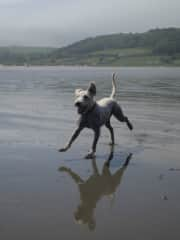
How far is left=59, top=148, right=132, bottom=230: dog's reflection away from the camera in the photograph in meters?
5.68

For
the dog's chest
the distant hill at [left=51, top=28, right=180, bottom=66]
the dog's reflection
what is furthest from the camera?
the distant hill at [left=51, top=28, right=180, bottom=66]

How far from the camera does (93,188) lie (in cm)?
702

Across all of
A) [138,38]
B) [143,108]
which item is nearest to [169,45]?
[138,38]

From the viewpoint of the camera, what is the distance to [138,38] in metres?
178

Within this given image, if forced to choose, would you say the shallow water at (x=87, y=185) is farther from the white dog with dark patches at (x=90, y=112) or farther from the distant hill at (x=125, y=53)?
the distant hill at (x=125, y=53)

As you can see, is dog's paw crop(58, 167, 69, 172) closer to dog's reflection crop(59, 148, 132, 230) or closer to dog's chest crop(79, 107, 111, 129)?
dog's reflection crop(59, 148, 132, 230)

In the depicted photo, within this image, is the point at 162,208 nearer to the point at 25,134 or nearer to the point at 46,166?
the point at 46,166

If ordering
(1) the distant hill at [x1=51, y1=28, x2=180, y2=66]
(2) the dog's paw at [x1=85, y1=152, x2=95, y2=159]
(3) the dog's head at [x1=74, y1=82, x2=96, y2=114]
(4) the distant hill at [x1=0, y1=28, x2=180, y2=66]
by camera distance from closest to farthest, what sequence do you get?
(3) the dog's head at [x1=74, y1=82, x2=96, y2=114] → (2) the dog's paw at [x1=85, y1=152, x2=95, y2=159] → (4) the distant hill at [x1=0, y1=28, x2=180, y2=66] → (1) the distant hill at [x1=51, y1=28, x2=180, y2=66]

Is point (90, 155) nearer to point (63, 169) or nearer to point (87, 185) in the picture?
point (63, 169)

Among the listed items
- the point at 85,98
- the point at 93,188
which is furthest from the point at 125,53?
the point at 93,188

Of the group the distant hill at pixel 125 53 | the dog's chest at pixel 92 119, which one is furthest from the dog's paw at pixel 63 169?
the distant hill at pixel 125 53

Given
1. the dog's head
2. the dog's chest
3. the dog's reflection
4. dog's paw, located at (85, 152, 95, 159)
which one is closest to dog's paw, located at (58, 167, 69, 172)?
the dog's reflection

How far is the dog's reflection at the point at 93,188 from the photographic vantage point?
5.68m

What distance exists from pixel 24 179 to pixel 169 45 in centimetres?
14568
